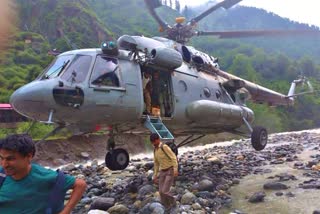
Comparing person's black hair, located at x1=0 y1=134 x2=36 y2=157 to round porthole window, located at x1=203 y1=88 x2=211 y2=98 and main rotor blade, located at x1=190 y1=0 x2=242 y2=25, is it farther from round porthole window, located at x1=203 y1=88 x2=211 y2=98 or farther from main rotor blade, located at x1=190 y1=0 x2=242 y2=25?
main rotor blade, located at x1=190 y1=0 x2=242 y2=25

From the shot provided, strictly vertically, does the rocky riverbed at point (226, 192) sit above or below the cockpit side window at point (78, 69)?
below

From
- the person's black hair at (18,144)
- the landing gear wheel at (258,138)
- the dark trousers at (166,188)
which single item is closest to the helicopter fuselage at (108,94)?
the landing gear wheel at (258,138)

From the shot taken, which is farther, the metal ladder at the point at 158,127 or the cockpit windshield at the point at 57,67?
the metal ladder at the point at 158,127

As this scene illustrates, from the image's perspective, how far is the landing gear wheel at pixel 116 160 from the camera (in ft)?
29.7

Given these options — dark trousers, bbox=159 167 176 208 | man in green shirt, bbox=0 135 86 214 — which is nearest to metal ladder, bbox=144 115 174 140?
dark trousers, bbox=159 167 176 208

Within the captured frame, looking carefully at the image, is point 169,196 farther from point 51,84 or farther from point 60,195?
point 60,195

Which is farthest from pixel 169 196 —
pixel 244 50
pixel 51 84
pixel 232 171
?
pixel 244 50

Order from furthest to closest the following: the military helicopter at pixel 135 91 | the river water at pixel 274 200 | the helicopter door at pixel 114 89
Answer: the helicopter door at pixel 114 89 → the military helicopter at pixel 135 91 → the river water at pixel 274 200

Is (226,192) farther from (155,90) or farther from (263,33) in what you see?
(263,33)

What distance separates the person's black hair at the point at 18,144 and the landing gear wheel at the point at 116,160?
6.65m

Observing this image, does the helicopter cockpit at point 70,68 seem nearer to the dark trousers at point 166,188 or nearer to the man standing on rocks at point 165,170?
the man standing on rocks at point 165,170

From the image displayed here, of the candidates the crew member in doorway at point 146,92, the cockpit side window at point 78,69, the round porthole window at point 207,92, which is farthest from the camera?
the round porthole window at point 207,92

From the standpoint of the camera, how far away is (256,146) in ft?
35.9

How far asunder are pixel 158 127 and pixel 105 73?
163 cm
